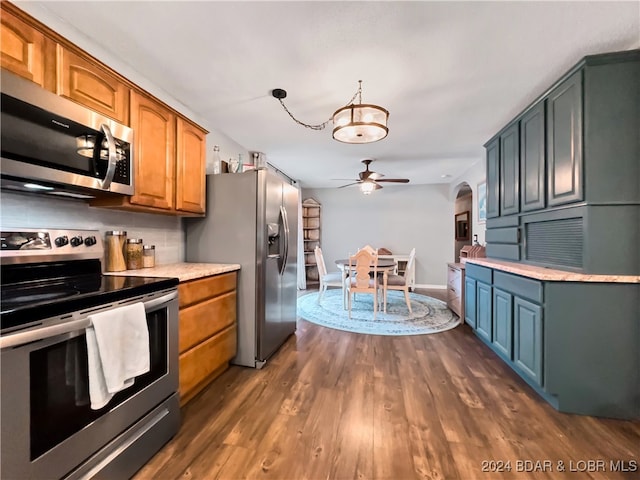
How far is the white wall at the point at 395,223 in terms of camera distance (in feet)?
20.5

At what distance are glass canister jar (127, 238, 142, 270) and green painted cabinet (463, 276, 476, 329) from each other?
327cm

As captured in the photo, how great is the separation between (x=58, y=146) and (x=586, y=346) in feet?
10.7

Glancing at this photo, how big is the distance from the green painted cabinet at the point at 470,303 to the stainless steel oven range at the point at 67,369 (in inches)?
117

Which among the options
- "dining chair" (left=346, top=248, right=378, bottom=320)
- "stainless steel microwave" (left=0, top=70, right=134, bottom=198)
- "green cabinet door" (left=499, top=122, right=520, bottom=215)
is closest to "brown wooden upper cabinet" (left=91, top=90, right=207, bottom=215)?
"stainless steel microwave" (left=0, top=70, right=134, bottom=198)

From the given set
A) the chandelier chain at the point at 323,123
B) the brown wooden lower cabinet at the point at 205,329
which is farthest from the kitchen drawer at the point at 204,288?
the chandelier chain at the point at 323,123

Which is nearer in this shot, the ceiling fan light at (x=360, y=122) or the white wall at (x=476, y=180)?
the ceiling fan light at (x=360, y=122)

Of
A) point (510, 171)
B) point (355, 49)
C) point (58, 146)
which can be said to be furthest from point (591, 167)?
point (58, 146)

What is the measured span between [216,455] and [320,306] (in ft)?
10.2

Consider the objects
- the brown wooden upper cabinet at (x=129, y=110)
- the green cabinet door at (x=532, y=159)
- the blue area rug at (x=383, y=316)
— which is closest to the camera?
the brown wooden upper cabinet at (x=129, y=110)

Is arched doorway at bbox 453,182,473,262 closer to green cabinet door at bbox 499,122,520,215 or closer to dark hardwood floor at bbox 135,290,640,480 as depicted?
green cabinet door at bbox 499,122,520,215

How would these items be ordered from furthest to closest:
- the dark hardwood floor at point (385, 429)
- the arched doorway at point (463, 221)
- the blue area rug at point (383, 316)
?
1. the arched doorway at point (463, 221)
2. the blue area rug at point (383, 316)
3. the dark hardwood floor at point (385, 429)

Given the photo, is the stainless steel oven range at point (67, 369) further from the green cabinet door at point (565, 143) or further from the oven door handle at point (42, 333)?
the green cabinet door at point (565, 143)

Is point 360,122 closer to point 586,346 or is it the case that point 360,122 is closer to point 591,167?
point 591,167

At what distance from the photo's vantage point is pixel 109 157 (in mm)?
1539
